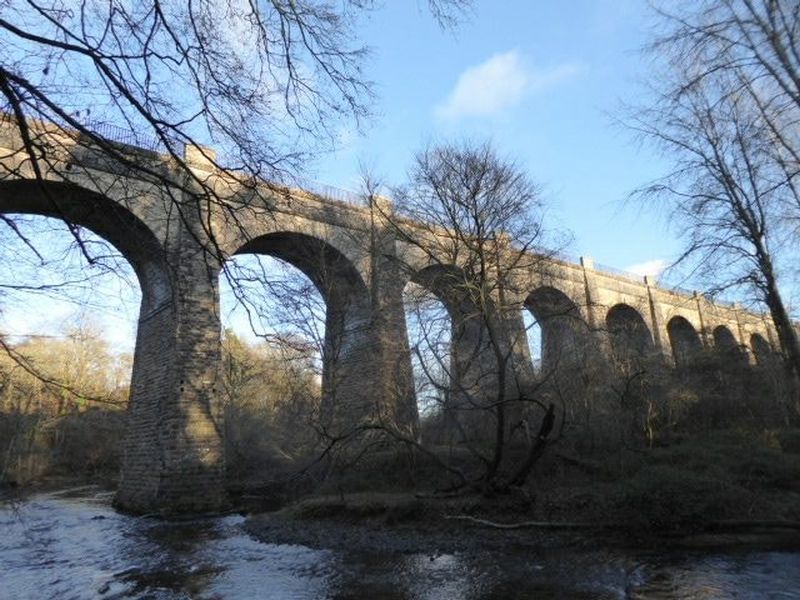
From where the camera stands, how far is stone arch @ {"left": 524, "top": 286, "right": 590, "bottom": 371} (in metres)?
18.4

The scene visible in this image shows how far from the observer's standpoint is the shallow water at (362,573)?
700cm

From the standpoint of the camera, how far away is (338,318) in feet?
67.5

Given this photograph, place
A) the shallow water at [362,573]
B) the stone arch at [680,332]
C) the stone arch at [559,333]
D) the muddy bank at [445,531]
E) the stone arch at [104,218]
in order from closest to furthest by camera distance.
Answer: the stone arch at [104,218]
the shallow water at [362,573]
the muddy bank at [445,531]
the stone arch at [559,333]
the stone arch at [680,332]

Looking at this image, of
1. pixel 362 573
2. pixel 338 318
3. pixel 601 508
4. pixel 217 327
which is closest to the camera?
pixel 362 573

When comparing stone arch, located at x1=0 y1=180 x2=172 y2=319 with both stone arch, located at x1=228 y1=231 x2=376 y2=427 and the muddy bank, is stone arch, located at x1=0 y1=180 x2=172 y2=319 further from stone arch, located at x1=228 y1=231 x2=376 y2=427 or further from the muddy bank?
the muddy bank

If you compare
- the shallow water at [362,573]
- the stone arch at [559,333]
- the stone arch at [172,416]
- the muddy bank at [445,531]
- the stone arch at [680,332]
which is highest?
the stone arch at [680,332]

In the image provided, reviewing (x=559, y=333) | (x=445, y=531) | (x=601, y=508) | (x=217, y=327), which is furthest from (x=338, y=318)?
(x=601, y=508)

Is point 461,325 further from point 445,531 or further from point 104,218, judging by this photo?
point 104,218

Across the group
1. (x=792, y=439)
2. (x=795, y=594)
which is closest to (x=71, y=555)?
(x=795, y=594)

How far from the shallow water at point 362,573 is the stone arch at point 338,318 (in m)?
8.21

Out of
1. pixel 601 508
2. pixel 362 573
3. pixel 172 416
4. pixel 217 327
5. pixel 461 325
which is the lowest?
pixel 362 573

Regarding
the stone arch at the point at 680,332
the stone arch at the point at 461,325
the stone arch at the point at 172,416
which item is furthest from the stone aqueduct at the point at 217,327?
the stone arch at the point at 680,332

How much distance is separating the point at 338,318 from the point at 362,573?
12666 mm

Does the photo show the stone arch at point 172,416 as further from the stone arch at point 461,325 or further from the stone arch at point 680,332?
the stone arch at point 680,332
